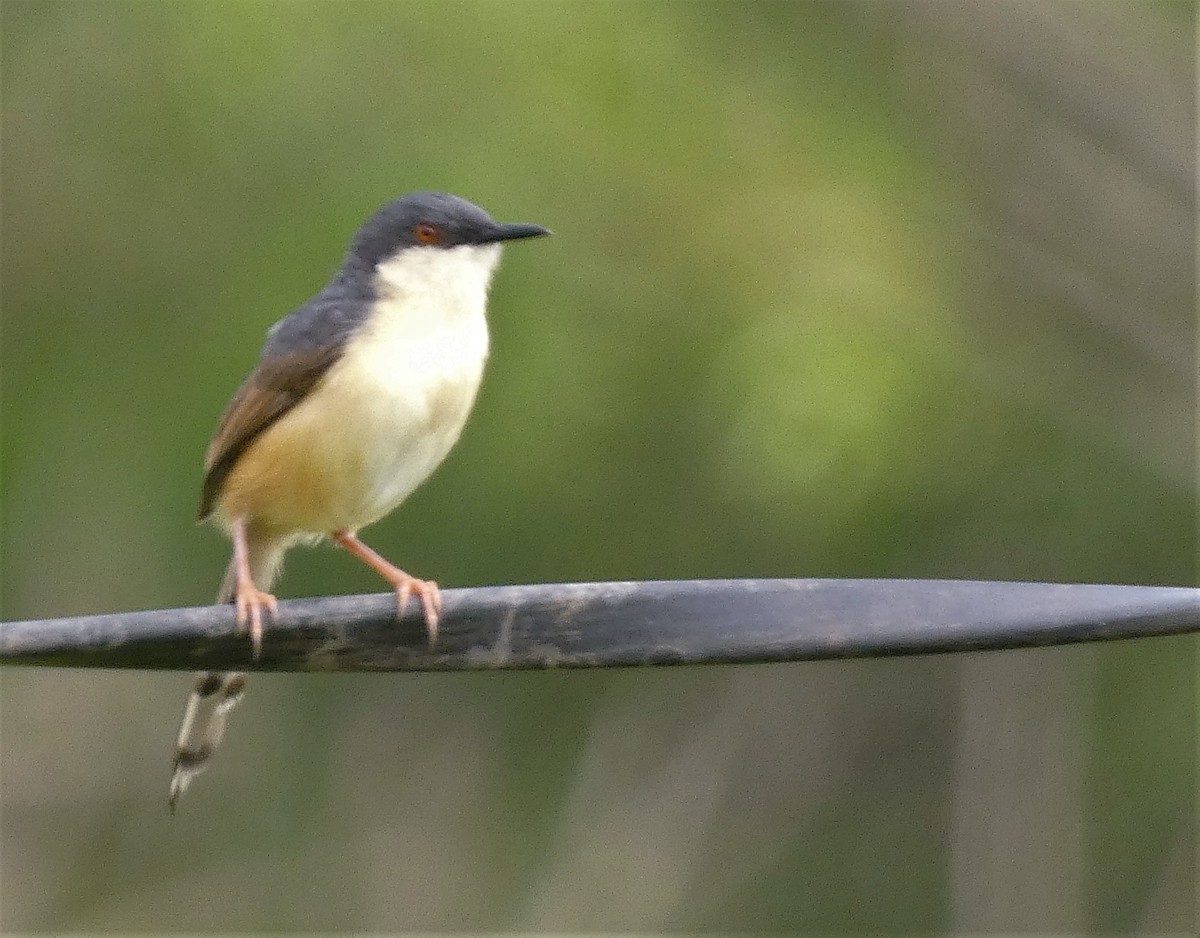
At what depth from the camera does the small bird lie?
4953 mm

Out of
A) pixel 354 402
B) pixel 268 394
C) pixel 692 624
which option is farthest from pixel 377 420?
pixel 692 624

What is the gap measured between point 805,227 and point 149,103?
10.4 ft

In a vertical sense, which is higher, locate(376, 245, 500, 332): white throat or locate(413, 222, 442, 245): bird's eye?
locate(413, 222, 442, 245): bird's eye

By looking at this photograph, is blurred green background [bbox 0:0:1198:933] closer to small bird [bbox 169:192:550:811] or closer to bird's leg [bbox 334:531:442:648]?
bird's leg [bbox 334:531:442:648]

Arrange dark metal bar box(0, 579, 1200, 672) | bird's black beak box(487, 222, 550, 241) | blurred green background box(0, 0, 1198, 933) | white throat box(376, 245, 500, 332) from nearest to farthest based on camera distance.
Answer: dark metal bar box(0, 579, 1200, 672)
white throat box(376, 245, 500, 332)
bird's black beak box(487, 222, 550, 241)
blurred green background box(0, 0, 1198, 933)

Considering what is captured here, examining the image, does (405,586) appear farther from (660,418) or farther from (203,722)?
(660,418)

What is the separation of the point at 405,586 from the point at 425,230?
1.41 meters

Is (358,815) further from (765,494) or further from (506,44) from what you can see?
(506,44)

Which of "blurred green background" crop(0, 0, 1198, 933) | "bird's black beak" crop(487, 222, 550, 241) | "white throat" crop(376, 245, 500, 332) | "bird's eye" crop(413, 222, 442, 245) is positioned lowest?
"blurred green background" crop(0, 0, 1198, 933)

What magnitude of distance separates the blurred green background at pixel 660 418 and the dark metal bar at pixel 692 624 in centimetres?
486

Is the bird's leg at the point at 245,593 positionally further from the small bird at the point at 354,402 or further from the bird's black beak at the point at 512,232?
the bird's black beak at the point at 512,232

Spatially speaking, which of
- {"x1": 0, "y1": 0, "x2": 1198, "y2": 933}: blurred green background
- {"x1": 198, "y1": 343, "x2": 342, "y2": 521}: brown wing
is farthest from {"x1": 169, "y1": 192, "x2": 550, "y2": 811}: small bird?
{"x1": 0, "y1": 0, "x2": 1198, "y2": 933}: blurred green background

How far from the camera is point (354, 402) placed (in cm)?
494

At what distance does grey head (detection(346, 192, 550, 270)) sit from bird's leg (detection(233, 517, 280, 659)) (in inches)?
33.1
